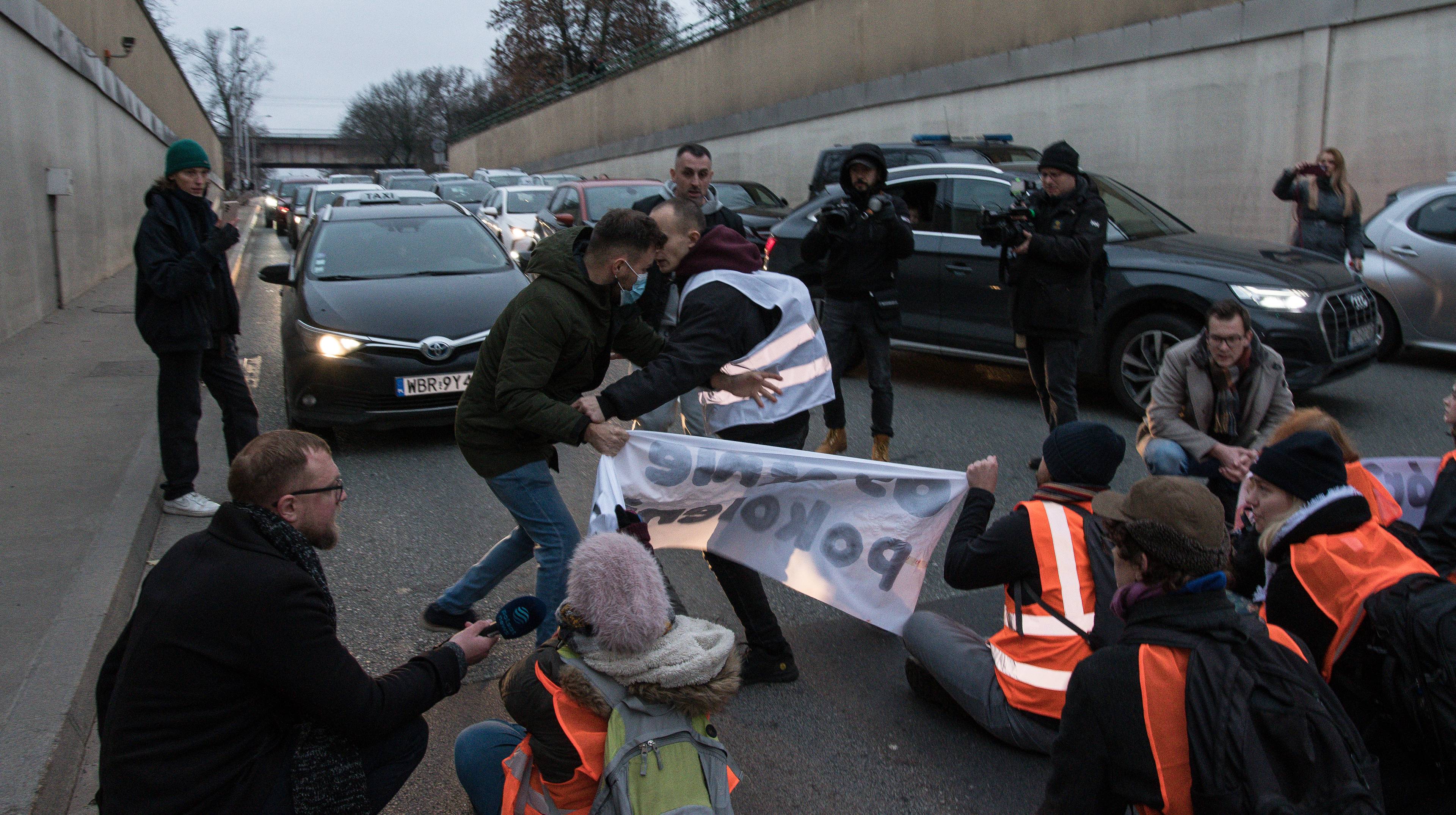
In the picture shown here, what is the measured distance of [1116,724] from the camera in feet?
7.20

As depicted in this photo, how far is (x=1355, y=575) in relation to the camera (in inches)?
112

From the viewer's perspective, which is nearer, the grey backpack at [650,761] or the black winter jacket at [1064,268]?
the grey backpack at [650,761]

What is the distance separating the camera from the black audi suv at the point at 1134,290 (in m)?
7.32

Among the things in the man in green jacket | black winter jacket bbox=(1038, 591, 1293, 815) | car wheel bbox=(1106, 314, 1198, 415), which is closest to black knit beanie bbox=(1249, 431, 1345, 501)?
black winter jacket bbox=(1038, 591, 1293, 815)

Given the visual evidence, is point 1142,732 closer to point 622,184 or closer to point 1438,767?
point 1438,767

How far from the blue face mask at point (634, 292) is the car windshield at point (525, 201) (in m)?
15.0

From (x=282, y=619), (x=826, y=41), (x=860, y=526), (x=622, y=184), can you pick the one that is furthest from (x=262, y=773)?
(x=826, y=41)

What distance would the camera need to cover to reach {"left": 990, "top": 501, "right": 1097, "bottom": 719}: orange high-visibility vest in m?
3.16

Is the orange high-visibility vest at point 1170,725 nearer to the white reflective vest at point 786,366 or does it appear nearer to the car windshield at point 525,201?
the white reflective vest at point 786,366

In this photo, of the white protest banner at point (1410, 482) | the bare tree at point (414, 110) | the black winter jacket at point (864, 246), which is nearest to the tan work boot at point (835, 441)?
the black winter jacket at point (864, 246)

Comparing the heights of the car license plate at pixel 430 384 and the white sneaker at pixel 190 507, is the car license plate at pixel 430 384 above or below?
above

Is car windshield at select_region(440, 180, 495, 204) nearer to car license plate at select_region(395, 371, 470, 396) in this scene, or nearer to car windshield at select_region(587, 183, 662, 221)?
car windshield at select_region(587, 183, 662, 221)

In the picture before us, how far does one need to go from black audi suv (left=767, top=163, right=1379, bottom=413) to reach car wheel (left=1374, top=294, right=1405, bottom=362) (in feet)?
4.80

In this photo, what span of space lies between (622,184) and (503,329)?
11.6 m
